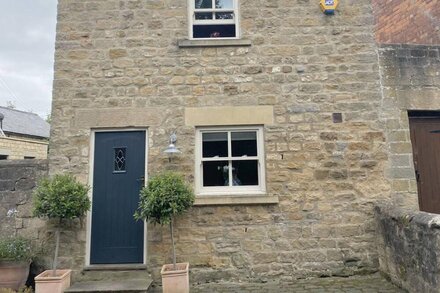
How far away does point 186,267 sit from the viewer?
5094mm

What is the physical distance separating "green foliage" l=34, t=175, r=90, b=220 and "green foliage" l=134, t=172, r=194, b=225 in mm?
892

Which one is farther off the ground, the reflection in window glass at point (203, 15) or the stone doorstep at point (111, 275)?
the reflection in window glass at point (203, 15)

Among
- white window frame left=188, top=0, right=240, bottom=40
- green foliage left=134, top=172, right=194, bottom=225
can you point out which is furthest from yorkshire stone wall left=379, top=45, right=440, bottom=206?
green foliage left=134, top=172, right=194, bottom=225

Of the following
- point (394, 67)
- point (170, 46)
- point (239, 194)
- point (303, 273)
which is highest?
point (170, 46)

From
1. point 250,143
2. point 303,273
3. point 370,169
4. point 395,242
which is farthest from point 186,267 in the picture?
point 370,169

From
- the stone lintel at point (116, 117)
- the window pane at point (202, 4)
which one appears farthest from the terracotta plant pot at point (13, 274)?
the window pane at point (202, 4)

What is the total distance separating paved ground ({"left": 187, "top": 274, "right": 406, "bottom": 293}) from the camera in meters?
5.02

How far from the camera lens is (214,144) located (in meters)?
6.02

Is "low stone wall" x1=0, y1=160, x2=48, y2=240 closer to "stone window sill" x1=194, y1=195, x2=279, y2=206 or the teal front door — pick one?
the teal front door

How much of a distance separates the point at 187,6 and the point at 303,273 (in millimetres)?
5093

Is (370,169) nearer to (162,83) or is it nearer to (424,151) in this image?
(424,151)

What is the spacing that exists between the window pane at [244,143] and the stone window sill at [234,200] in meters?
0.77

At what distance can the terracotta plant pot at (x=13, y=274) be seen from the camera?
200 inches

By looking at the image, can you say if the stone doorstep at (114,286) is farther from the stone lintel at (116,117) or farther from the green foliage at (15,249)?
the stone lintel at (116,117)
